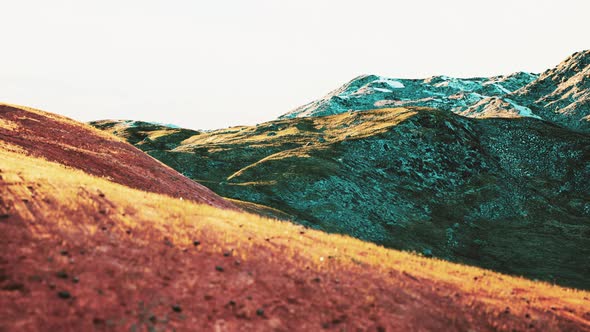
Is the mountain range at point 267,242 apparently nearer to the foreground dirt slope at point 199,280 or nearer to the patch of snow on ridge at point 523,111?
the foreground dirt slope at point 199,280

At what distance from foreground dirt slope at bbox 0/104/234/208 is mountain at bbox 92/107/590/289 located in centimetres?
2579

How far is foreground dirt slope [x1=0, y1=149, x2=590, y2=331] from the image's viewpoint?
1194cm

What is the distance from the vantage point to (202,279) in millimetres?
14516

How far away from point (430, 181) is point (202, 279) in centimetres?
9278

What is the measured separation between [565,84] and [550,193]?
116 m

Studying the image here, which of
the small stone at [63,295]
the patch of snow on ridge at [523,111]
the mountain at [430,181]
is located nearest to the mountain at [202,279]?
the small stone at [63,295]

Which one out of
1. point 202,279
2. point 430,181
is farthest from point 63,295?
point 430,181

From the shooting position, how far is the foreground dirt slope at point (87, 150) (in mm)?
35500

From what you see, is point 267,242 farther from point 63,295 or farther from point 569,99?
point 569,99

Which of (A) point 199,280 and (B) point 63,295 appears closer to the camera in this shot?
(B) point 63,295

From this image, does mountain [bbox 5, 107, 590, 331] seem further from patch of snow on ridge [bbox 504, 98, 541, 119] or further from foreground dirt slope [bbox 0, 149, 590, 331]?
patch of snow on ridge [bbox 504, 98, 541, 119]

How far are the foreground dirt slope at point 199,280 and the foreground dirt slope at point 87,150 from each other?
15.1m

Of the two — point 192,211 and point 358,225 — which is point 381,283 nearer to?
point 192,211

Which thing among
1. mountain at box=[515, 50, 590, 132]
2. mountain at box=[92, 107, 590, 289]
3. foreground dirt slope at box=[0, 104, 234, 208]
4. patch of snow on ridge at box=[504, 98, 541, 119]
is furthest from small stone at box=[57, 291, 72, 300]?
mountain at box=[515, 50, 590, 132]
